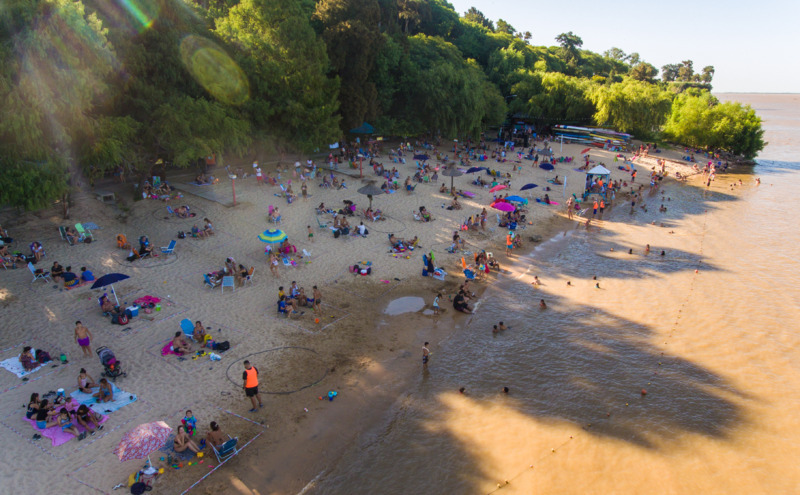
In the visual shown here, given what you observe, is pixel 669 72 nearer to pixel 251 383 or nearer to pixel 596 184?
pixel 596 184

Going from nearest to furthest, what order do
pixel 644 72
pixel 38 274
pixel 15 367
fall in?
pixel 15 367 < pixel 38 274 < pixel 644 72

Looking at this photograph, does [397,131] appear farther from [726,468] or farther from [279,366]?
[726,468]

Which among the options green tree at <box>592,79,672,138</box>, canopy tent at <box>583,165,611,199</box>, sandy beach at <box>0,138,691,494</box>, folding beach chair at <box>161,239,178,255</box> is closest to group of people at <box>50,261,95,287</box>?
sandy beach at <box>0,138,691,494</box>

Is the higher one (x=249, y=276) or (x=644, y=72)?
(x=644, y=72)

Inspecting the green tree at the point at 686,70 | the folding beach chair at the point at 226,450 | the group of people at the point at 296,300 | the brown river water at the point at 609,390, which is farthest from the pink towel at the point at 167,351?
the green tree at the point at 686,70

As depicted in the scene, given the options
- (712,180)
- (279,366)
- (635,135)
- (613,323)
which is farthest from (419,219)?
(635,135)

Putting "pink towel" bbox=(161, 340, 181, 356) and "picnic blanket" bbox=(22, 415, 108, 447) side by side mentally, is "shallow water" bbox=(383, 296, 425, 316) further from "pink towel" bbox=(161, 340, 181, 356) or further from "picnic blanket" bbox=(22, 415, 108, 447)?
"picnic blanket" bbox=(22, 415, 108, 447)

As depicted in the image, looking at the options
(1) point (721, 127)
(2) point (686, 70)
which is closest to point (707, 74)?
(2) point (686, 70)
